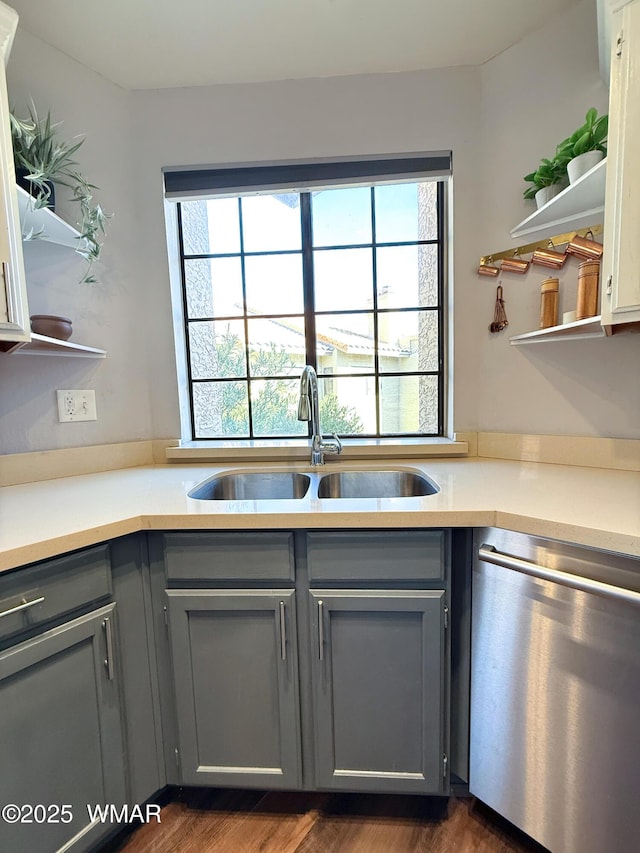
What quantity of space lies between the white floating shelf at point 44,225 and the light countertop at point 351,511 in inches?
35.1

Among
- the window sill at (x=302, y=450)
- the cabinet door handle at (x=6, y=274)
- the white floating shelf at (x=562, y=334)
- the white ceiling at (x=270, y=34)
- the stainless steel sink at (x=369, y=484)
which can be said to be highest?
the white ceiling at (x=270, y=34)

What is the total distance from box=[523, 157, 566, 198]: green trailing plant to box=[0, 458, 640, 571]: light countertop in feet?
3.30

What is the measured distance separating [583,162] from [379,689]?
5.47 feet

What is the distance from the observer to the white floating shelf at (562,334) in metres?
1.29

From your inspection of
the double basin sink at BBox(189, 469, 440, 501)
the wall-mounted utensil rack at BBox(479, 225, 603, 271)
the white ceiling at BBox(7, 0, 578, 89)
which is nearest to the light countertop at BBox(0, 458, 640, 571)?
the double basin sink at BBox(189, 469, 440, 501)

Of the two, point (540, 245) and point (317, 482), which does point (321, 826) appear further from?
point (540, 245)

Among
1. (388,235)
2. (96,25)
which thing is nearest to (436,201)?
(388,235)

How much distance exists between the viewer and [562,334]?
1.41m

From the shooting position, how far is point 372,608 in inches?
41.2

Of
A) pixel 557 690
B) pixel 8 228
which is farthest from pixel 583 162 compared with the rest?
pixel 8 228

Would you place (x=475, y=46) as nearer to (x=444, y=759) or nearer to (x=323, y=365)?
(x=323, y=365)

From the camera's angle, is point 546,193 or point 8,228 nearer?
point 8,228

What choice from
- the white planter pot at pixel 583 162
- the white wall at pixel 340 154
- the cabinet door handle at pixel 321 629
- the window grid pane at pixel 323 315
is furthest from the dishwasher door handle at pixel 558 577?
the white planter pot at pixel 583 162

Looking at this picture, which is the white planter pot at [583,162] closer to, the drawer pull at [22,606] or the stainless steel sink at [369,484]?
the stainless steel sink at [369,484]
